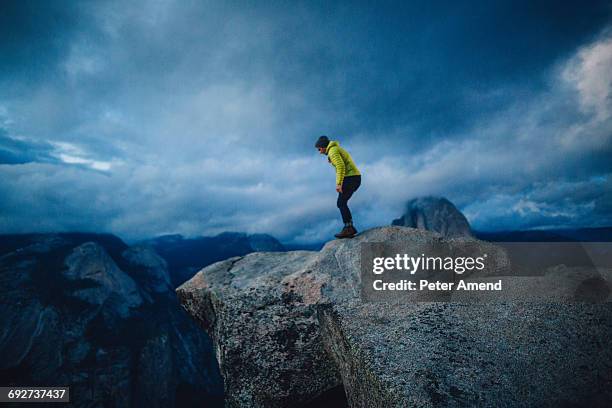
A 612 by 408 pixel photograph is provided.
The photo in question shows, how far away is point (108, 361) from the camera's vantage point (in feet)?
504

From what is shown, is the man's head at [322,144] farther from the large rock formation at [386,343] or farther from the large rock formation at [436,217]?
the large rock formation at [436,217]

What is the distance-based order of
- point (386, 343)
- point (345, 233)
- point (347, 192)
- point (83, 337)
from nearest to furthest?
point (386, 343), point (345, 233), point (347, 192), point (83, 337)

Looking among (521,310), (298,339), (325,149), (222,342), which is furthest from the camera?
(325,149)

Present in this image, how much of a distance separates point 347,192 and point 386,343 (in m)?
6.48

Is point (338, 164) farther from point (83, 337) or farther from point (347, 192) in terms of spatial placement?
point (83, 337)

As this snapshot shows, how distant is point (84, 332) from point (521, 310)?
214 metres

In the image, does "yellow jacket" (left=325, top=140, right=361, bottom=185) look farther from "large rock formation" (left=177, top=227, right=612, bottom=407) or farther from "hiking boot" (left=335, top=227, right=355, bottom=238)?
"large rock formation" (left=177, top=227, right=612, bottom=407)

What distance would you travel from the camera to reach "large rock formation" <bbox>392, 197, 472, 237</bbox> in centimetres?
15600

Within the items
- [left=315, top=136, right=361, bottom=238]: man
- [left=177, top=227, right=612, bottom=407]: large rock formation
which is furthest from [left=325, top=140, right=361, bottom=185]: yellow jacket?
[left=177, top=227, right=612, bottom=407]: large rock formation

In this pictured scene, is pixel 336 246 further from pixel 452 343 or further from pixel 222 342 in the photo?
pixel 452 343

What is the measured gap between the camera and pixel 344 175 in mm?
10719

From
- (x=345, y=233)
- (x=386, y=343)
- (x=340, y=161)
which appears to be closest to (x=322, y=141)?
(x=340, y=161)

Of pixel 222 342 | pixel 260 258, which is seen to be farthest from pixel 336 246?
pixel 222 342

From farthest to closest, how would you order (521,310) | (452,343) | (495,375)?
(521,310) < (452,343) < (495,375)
